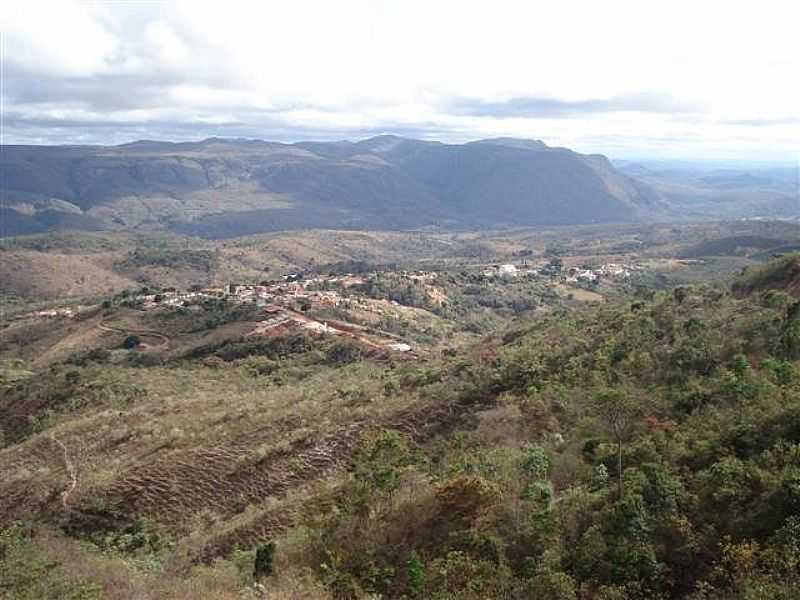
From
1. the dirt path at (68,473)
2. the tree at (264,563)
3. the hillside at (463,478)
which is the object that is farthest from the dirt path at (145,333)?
the tree at (264,563)

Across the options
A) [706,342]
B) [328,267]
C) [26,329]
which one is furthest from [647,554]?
[328,267]

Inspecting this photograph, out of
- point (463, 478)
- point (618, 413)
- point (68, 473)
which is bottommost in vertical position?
point (68, 473)

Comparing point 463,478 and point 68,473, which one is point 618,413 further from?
point 68,473

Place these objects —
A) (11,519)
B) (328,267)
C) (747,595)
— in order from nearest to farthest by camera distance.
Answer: (747,595) → (11,519) → (328,267)

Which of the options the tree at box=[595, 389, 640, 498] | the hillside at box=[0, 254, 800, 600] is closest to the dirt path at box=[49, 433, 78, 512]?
the hillside at box=[0, 254, 800, 600]

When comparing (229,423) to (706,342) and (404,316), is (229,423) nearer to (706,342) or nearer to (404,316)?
(706,342)

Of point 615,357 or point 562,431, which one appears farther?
point 615,357

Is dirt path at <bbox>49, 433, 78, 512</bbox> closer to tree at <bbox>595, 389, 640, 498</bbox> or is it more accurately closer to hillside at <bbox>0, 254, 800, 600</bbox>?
hillside at <bbox>0, 254, 800, 600</bbox>

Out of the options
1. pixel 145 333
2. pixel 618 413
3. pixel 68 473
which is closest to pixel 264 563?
pixel 618 413
